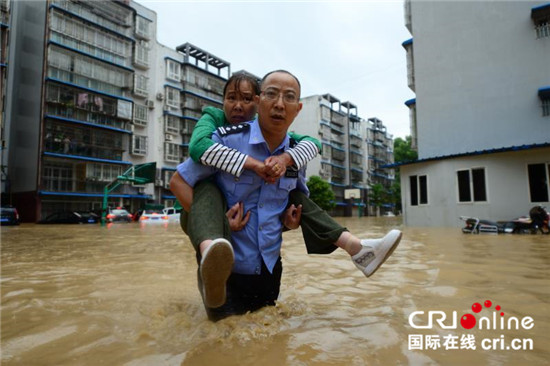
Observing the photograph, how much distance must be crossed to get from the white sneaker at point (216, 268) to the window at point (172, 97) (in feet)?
125

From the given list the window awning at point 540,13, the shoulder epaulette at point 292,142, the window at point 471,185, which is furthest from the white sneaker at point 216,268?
the window awning at point 540,13

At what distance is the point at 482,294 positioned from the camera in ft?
9.18

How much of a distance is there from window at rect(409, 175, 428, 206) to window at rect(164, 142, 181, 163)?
2628cm

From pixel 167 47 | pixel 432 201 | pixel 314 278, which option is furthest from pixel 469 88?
pixel 167 47

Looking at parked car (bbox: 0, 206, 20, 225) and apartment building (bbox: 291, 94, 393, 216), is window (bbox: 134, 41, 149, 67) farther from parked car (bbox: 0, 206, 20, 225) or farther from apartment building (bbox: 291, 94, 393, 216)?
apartment building (bbox: 291, 94, 393, 216)

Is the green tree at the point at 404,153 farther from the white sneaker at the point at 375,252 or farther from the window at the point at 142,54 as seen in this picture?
the white sneaker at the point at 375,252

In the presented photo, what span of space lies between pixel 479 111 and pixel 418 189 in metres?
4.22

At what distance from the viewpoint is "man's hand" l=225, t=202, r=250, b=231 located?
207cm

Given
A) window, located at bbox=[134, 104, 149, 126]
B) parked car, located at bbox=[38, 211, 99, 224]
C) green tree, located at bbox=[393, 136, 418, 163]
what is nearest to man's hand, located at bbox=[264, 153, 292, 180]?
parked car, located at bbox=[38, 211, 99, 224]

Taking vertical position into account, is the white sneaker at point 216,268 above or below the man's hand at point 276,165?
below

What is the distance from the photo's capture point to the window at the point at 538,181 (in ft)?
40.5

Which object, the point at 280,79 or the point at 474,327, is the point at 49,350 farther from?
the point at 474,327

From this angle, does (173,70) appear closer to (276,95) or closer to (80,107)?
(80,107)

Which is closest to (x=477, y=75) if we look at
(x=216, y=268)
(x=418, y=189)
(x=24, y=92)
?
(x=418, y=189)
